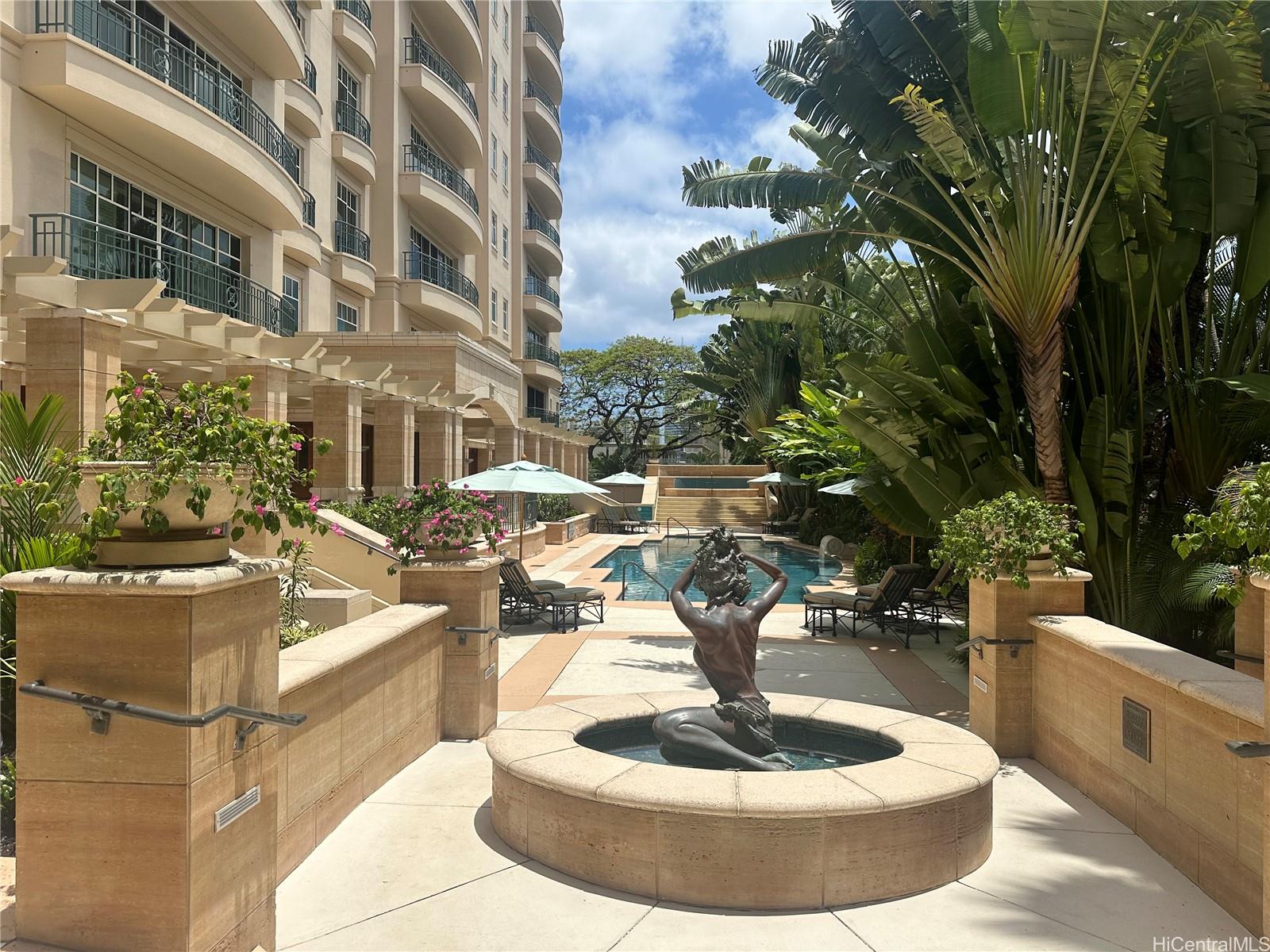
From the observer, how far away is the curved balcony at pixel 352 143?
26.3 metres

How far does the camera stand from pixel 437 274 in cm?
3397

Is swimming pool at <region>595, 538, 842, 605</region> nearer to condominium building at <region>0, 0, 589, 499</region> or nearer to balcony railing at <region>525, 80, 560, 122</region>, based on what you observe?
condominium building at <region>0, 0, 589, 499</region>

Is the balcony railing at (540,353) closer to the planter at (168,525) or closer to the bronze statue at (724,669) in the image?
the bronze statue at (724,669)

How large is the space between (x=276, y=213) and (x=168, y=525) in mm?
18892

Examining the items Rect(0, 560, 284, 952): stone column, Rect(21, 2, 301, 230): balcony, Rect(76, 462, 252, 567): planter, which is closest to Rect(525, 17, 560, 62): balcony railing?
Rect(21, 2, 301, 230): balcony

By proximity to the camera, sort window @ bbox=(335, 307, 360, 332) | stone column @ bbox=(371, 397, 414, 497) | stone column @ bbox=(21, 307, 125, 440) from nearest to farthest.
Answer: stone column @ bbox=(21, 307, 125, 440)
stone column @ bbox=(371, 397, 414, 497)
window @ bbox=(335, 307, 360, 332)

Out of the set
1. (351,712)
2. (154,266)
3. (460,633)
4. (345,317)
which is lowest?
(351,712)

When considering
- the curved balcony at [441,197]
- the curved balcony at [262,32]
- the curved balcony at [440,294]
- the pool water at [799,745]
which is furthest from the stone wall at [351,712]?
the curved balcony at [441,197]

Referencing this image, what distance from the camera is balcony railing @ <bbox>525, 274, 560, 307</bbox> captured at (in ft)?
158

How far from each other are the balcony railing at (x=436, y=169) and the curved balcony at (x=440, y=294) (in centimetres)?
287

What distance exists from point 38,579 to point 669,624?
479 inches

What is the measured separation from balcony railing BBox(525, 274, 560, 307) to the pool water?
42.7m

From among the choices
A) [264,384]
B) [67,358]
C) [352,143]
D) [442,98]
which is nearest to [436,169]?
[442,98]

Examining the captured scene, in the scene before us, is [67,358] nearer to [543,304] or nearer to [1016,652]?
[1016,652]
